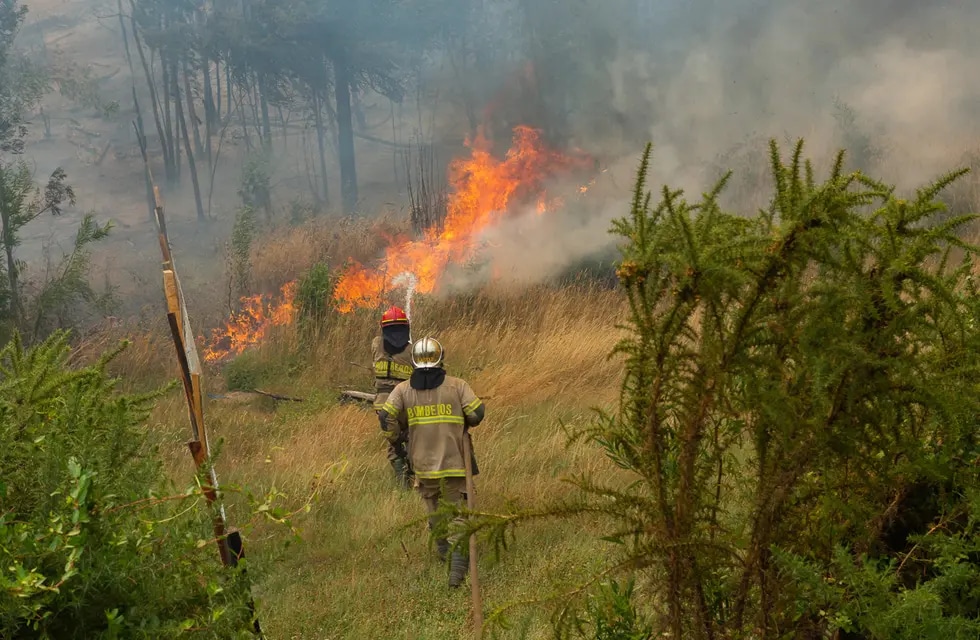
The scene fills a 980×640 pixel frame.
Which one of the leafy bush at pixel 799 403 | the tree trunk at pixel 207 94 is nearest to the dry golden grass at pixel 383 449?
the leafy bush at pixel 799 403

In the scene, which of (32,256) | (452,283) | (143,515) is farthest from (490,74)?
(143,515)

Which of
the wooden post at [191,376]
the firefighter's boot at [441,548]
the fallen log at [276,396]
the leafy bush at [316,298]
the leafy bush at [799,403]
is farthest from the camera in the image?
the leafy bush at [316,298]

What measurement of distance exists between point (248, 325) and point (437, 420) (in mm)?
8755

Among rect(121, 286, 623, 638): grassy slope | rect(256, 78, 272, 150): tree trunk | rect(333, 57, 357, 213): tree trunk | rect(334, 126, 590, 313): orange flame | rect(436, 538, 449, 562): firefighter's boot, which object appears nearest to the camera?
rect(121, 286, 623, 638): grassy slope

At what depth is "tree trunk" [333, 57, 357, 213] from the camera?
2747 centimetres

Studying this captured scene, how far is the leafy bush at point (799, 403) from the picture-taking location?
2.36 m

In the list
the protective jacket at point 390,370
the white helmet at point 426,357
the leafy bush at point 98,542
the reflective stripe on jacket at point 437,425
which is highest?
the leafy bush at point 98,542

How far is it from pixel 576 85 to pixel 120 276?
13.4m

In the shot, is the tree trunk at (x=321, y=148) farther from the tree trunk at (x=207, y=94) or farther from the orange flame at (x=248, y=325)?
the orange flame at (x=248, y=325)

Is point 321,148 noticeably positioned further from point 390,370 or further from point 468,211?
point 390,370

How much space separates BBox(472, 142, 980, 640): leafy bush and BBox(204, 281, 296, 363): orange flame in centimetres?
1074

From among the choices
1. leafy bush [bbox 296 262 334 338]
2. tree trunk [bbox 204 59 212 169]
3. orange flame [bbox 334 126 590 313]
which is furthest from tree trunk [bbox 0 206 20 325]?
tree trunk [bbox 204 59 212 169]

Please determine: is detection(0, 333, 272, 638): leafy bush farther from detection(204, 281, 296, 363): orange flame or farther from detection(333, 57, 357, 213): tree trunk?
detection(333, 57, 357, 213): tree trunk

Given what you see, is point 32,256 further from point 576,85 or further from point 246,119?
point 576,85
